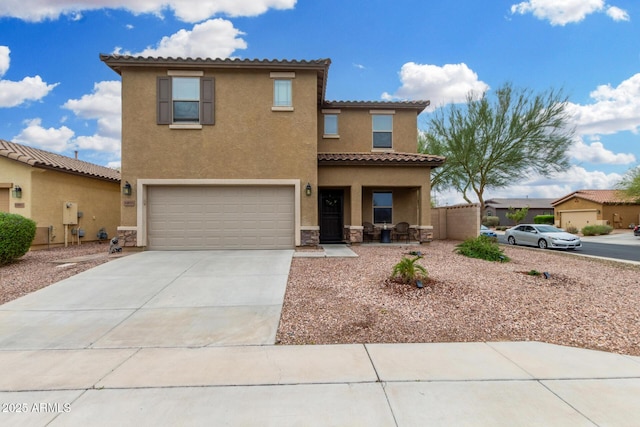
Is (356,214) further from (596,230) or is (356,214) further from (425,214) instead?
(596,230)

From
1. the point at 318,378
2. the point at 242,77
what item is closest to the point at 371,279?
the point at 318,378

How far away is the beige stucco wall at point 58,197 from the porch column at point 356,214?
39.3ft

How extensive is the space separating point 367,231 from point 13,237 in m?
12.0

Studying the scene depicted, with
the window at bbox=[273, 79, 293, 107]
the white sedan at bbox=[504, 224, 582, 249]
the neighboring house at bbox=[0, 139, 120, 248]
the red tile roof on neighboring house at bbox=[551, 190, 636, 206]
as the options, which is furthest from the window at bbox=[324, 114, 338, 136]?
the red tile roof on neighboring house at bbox=[551, 190, 636, 206]

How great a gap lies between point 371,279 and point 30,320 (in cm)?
621

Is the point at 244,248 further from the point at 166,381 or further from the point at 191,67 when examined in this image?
the point at 166,381

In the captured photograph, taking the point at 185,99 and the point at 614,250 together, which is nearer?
the point at 185,99

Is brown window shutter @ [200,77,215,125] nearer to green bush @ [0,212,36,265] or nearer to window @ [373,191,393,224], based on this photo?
green bush @ [0,212,36,265]

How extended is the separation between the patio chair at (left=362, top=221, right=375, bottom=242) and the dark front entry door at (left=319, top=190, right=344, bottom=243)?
3.19ft

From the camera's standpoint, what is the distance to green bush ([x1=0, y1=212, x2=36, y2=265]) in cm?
923

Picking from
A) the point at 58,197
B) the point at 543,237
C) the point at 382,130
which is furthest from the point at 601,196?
the point at 58,197

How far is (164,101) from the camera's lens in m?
11.3

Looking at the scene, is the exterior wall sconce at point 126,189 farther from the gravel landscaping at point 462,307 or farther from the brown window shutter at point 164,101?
the gravel landscaping at point 462,307

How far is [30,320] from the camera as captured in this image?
534 cm
